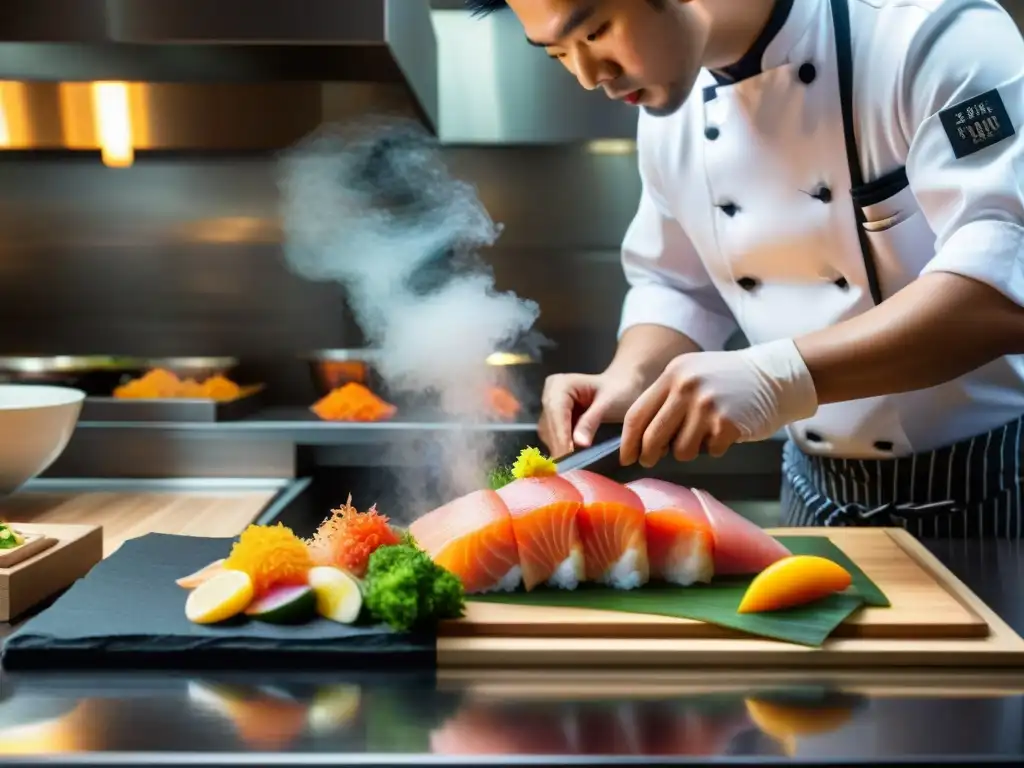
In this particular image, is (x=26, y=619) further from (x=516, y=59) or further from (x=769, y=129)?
(x=516, y=59)

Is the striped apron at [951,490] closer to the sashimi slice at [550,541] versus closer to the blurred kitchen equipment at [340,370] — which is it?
the sashimi slice at [550,541]

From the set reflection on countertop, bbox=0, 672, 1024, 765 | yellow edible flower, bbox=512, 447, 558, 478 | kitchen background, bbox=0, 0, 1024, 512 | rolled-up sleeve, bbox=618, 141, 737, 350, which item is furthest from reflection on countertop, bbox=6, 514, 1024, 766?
kitchen background, bbox=0, 0, 1024, 512

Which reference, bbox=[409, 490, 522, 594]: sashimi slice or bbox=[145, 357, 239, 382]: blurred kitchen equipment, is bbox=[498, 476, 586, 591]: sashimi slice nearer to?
bbox=[409, 490, 522, 594]: sashimi slice

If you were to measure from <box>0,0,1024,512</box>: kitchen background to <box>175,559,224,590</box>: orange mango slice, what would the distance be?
176 centimetres

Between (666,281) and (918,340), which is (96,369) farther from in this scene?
(918,340)

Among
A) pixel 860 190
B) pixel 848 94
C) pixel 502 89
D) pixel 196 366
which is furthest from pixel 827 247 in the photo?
pixel 196 366

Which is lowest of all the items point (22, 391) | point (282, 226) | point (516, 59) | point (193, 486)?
point (193, 486)

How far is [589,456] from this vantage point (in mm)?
1492

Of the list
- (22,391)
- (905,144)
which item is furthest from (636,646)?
(22,391)

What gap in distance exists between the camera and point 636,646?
1.07 meters

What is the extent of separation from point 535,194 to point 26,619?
6.82ft

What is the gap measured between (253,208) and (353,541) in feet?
6.59

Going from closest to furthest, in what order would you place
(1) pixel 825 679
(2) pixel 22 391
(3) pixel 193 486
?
(1) pixel 825 679, (2) pixel 22 391, (3) pixel 193 486

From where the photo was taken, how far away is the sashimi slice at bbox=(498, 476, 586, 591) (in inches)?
48.4
